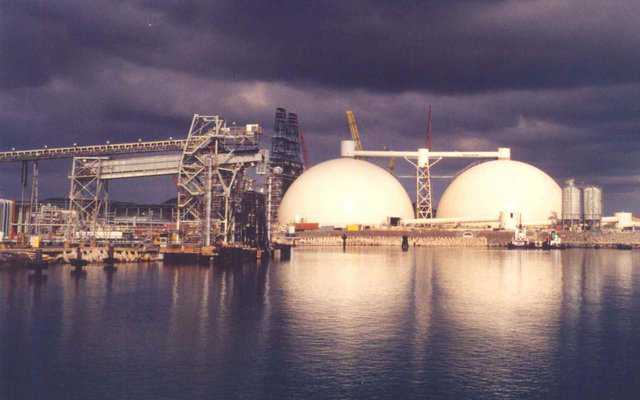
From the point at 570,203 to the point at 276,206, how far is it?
203 feet

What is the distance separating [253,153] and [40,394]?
54.7 m

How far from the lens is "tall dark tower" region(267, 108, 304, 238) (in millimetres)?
132125

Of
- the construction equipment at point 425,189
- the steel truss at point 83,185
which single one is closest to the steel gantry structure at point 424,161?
the construction equipment at point 425,189

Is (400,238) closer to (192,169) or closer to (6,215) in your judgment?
(192,169)

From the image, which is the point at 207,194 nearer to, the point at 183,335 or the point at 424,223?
the point at 183,335

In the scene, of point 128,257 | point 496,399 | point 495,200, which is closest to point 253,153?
point 128,257

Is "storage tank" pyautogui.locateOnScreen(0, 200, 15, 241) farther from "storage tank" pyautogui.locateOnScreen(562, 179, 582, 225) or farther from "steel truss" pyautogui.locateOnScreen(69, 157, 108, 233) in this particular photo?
"storage tank" pyautogui.locateOnScreen(562, 179, 582, 225)

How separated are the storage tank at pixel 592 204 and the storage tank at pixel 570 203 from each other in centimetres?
268

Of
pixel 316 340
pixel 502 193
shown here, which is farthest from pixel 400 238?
pixel 316 340

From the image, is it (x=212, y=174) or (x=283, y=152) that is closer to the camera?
(x=212, y=174)

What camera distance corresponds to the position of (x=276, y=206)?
130875mm

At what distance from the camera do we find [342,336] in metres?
27.3

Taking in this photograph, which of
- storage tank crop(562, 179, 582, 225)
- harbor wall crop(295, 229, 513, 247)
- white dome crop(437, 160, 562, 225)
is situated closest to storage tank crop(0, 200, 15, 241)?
harbor wall crop(295, 229, 513, 247)

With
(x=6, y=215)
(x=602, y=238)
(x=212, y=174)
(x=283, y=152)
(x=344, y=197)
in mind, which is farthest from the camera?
(x=283, y=152)
